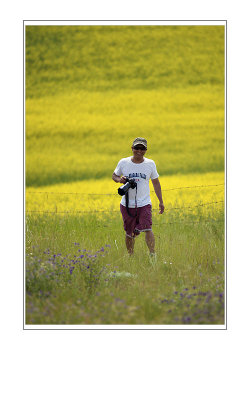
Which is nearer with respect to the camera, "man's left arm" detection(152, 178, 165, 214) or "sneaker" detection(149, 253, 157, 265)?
"sneaker" detection(149, 253, 157, 265)

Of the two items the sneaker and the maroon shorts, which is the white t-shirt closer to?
the maroon shorts

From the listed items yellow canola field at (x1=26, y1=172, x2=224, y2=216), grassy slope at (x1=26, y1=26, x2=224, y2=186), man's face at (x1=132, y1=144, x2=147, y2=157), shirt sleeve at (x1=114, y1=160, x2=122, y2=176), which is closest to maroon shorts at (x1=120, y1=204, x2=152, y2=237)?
shirt sleeve at (x1=114, y1=160, x2=122, y2=176)

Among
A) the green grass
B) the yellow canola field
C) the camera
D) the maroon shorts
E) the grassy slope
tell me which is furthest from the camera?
the grassy slope

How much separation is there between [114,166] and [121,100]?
2.56 meters

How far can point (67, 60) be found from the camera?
11.3 m

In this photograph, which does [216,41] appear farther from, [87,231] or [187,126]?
[87,231]

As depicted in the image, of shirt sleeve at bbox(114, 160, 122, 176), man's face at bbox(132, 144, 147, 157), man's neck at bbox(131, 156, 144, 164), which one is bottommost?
shirt sleeve at bbox(114, 160, 122, 176)

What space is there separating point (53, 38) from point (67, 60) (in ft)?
8.27

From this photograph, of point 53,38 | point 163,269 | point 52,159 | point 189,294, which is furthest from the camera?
point 52,159

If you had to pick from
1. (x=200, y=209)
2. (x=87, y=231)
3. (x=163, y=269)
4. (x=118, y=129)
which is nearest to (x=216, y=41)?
(x=118, y=129)

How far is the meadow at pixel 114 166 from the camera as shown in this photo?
14.0 ft

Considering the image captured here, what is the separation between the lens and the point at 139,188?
527cm

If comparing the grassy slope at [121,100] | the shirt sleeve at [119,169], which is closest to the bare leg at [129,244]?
the shirt sleeve at [119,169]

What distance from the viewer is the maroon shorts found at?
5.35 m
